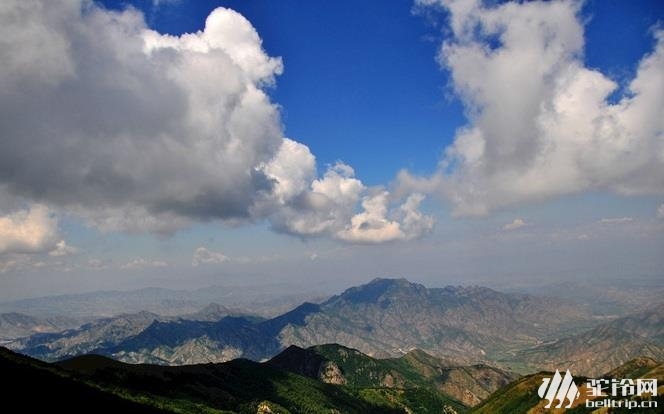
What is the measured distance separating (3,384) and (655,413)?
258265mm

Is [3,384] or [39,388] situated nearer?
[3,384]

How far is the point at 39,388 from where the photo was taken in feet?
615

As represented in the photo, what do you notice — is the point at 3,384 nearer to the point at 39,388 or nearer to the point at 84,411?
the point at 39,388

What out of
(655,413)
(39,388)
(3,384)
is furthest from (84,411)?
→ (655,413)

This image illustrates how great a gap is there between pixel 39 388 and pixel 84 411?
19.8m

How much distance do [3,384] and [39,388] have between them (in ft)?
56.1

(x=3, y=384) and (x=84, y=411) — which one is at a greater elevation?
(x=3, y=384)

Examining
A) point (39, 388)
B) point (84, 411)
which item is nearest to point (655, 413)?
point (84, 411)

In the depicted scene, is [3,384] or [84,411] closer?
[3,384]

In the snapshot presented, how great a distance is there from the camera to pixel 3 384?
6791 inches

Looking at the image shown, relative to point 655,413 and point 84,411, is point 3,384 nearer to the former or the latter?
point 84,411

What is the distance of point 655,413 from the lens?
19875cm

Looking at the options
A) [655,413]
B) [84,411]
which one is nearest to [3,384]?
[84,411]
